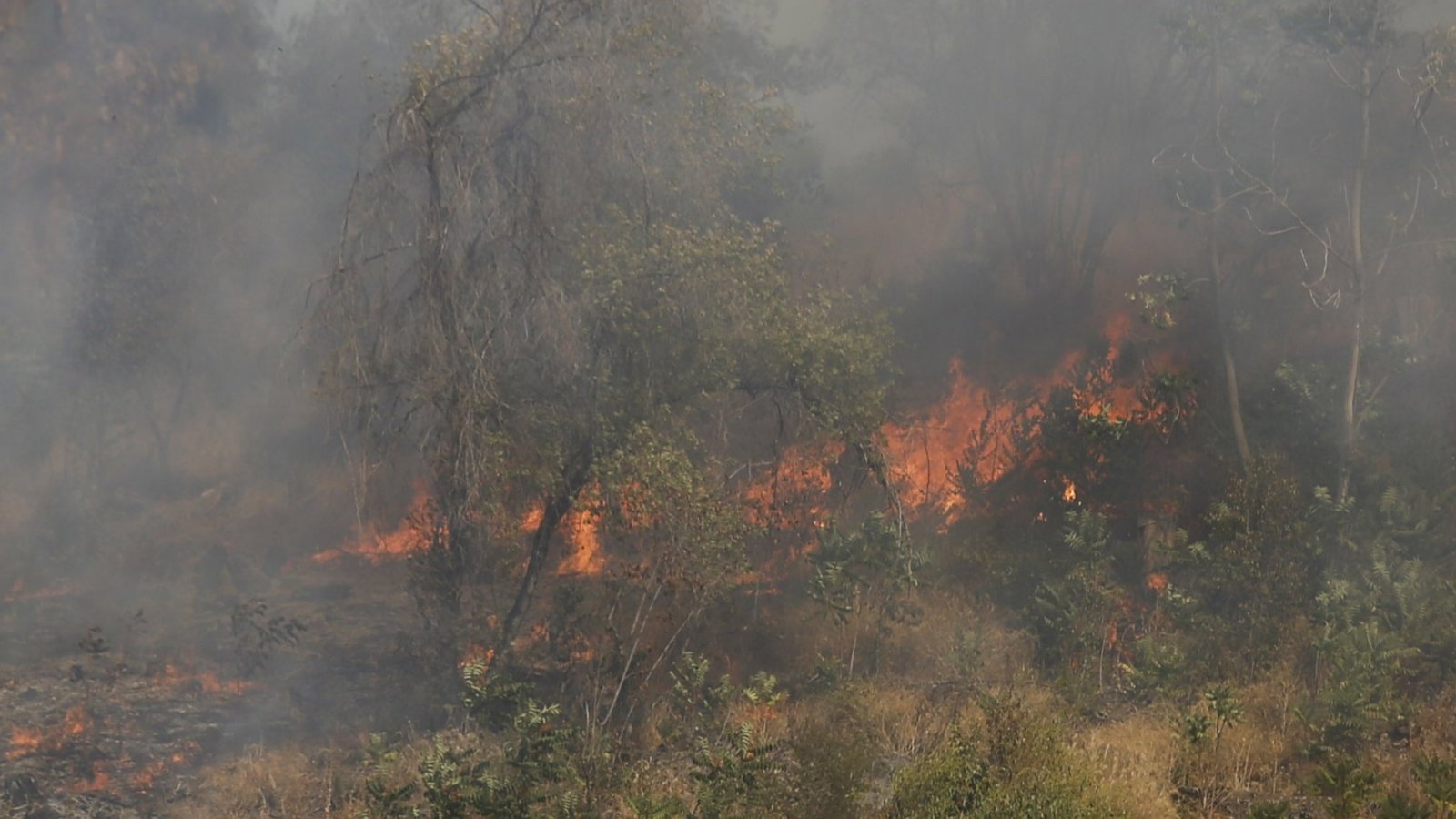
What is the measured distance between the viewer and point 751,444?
20.0 meters

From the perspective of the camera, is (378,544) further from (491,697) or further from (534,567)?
(491,697)

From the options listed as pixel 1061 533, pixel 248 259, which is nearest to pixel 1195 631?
pixel 1061 533

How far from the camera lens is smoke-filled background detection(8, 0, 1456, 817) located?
11406mm

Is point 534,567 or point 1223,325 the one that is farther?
point 1223,325

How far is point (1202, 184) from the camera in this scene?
21.1 metres

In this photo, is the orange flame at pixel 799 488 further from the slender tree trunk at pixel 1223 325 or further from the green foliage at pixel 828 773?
the slender tree trunk at pixel 1223 325

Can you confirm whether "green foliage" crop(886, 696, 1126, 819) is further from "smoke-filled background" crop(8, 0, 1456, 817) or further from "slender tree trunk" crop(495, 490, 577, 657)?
"slender tree trunk" crop(495, 490, 577, 657)

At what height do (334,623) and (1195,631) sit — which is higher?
(334,623)

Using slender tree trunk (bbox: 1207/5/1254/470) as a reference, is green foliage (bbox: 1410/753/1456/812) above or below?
below

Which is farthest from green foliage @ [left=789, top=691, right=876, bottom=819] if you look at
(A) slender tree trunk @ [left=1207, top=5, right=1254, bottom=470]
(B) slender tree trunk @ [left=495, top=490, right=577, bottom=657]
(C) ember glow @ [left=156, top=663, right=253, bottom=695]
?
(C) ember glow @ [left=156, top=663, right=253, bottom=695]

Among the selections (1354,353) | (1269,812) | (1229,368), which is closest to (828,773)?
(1269,812)

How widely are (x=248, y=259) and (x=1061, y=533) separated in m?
21.2

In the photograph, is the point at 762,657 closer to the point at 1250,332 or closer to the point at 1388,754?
the point at 1388,754

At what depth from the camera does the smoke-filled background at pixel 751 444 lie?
37.4ft
